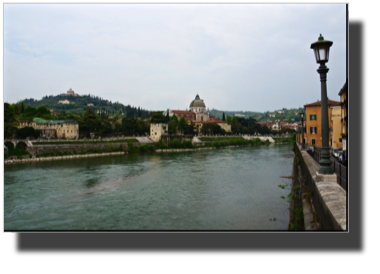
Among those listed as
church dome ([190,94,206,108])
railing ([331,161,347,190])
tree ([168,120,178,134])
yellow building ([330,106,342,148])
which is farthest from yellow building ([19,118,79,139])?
church dome ([190,94,206,108])

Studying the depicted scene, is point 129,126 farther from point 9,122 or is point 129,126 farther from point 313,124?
point 313,124

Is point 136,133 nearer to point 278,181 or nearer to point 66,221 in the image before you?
point 278,181

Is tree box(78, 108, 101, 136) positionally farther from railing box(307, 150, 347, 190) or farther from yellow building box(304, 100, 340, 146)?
railing box(307, 150, 347, 190)

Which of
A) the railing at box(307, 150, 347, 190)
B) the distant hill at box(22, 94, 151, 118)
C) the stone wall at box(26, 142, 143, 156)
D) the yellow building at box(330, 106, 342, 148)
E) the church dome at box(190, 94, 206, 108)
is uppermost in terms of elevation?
the distant hill at box(22, 94, 151, 118)

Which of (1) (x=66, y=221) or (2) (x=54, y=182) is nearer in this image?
(1) (x=66, y=221)

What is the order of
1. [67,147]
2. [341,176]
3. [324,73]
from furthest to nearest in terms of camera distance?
[67,147], [341,176], [324,73]

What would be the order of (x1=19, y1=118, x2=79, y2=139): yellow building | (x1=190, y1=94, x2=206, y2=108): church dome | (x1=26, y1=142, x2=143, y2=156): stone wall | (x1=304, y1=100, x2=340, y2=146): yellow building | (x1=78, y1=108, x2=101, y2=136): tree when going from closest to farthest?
(x1=304, y1=100, x2=340, y2=146): yellow building, (x1=26, y1=142, x2=143, y2=156): stone wall, (x1=19, y1=118, x2=79, y2=139): yellow building, (x1=78, y1=108, x2=101, y2=136): tree, (x1=190, y1=94, x2=206, y2=108): church dome

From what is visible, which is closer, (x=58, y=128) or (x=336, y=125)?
(x=336, y=125)

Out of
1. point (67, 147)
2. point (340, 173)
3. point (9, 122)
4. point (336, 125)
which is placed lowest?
point (67, 147)

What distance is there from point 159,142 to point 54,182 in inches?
1340

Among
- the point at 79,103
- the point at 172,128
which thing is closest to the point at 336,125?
the point at 172,128

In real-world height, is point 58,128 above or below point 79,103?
below

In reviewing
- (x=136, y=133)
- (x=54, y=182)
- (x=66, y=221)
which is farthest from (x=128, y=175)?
(x=136, y=133)
